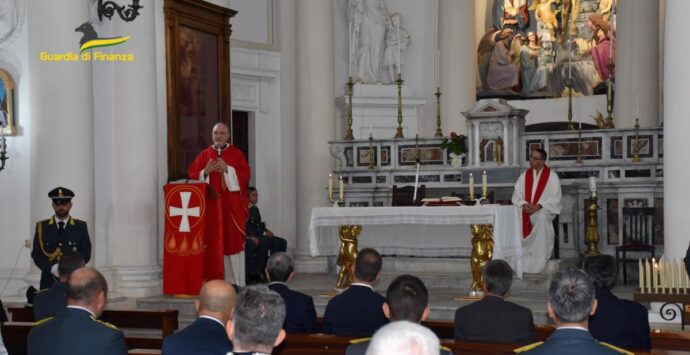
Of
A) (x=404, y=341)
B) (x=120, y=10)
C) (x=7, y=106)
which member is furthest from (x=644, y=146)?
(x=404, y=341)

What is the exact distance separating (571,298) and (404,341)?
1526 millimetres

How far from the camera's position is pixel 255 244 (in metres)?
14.4

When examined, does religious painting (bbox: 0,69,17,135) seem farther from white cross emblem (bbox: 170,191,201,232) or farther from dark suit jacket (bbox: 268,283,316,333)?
dark suit jacket (bbox: 268,283,316,333)

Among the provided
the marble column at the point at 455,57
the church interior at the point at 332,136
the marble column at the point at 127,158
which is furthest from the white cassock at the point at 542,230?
the marble column at the point at 455,57

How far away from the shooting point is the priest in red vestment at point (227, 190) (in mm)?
12359

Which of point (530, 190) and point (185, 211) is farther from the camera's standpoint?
point (530, 190)

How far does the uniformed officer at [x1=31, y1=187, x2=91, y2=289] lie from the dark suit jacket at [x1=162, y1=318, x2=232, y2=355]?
19.0 ft

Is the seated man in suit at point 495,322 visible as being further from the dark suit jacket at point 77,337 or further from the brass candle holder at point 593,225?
the brass candle holder at point 593,225

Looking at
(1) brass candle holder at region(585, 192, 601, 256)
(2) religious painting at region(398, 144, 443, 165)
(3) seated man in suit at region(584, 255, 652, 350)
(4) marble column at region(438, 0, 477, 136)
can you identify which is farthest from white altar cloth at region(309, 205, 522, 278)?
(3) seated man in suit at region(584, 255, 652, 350)

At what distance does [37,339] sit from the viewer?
17.6 feet

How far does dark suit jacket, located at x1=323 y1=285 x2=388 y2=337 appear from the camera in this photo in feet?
22.1

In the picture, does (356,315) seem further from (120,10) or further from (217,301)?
(120,10)

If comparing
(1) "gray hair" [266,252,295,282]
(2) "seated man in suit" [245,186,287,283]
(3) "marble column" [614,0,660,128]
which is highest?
(3) "marble column" [614,0,660,128]

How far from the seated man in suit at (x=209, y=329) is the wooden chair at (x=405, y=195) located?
1018cm
